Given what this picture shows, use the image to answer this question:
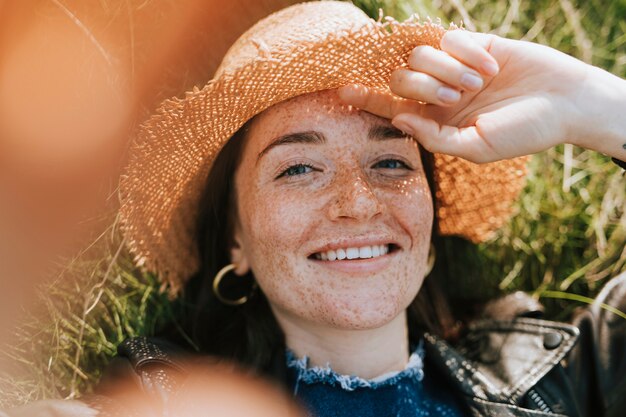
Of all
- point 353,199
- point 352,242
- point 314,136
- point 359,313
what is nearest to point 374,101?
point 314,136

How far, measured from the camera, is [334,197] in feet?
7.79

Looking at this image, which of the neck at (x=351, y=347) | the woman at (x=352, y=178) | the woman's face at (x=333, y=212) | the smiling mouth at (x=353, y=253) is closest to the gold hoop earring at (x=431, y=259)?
the woman at (x=352, y=178)

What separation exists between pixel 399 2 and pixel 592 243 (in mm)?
1495

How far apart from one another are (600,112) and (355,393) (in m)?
1.32

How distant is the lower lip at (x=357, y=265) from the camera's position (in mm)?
2414

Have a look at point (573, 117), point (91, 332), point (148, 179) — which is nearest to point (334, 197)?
point (148, 179)

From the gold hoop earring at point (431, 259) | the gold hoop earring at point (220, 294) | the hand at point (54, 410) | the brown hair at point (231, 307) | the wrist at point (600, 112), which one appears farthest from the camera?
the gold hoop earring at point (431, 259)

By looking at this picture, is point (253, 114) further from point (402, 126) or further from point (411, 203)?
point (411, 203)

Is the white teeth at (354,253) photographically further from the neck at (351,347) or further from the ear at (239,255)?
the ear at (239,255)

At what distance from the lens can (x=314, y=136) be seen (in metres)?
2.39

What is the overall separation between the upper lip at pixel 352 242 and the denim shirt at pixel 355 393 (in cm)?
50

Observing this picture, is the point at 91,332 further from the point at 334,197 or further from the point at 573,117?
the point at 573,117

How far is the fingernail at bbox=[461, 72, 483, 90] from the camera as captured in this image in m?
2.13

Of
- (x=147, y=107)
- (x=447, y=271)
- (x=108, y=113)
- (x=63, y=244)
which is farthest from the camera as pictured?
(x=447, y=271)
